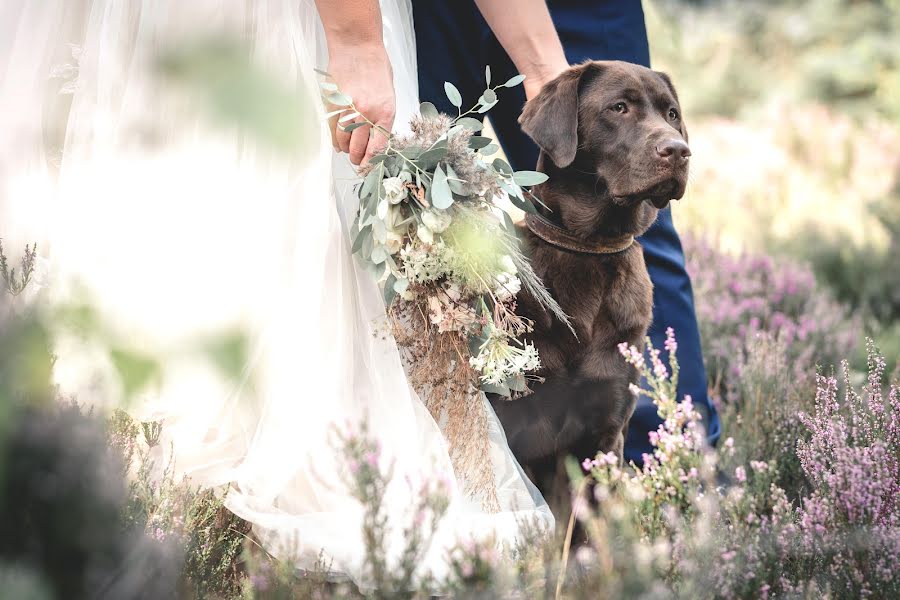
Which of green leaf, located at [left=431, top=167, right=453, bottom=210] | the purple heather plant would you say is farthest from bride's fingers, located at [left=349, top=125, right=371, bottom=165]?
the purple heather plant

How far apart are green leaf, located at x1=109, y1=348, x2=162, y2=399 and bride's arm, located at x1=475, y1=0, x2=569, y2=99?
213 centimetres

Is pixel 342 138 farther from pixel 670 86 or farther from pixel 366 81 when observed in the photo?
pixel 670 86

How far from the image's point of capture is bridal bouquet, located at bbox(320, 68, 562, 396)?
6.82 feet

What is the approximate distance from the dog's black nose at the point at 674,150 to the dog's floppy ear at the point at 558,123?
294mm

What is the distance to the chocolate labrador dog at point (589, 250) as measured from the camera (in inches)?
101

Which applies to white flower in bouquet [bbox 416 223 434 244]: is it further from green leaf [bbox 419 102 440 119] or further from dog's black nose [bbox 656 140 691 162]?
dog's black nose [bbox 656 140 691 162]

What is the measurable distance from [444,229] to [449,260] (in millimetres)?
81

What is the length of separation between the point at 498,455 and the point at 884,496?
101 centimetres

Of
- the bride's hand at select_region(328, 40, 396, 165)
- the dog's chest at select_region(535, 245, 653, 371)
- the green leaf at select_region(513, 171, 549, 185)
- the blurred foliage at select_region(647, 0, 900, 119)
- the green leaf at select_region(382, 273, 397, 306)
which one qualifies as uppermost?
the bride's hand at select_region(328, 40, 396, 165)

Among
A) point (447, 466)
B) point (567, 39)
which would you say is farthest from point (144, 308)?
point (567, 39)

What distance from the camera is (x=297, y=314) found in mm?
2129

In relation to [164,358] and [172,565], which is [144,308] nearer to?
[172,565]

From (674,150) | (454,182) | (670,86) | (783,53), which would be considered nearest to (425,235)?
(454,182)

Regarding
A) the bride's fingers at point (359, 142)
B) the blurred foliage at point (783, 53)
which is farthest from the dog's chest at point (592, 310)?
the blurred foliage at point (783, 53)
